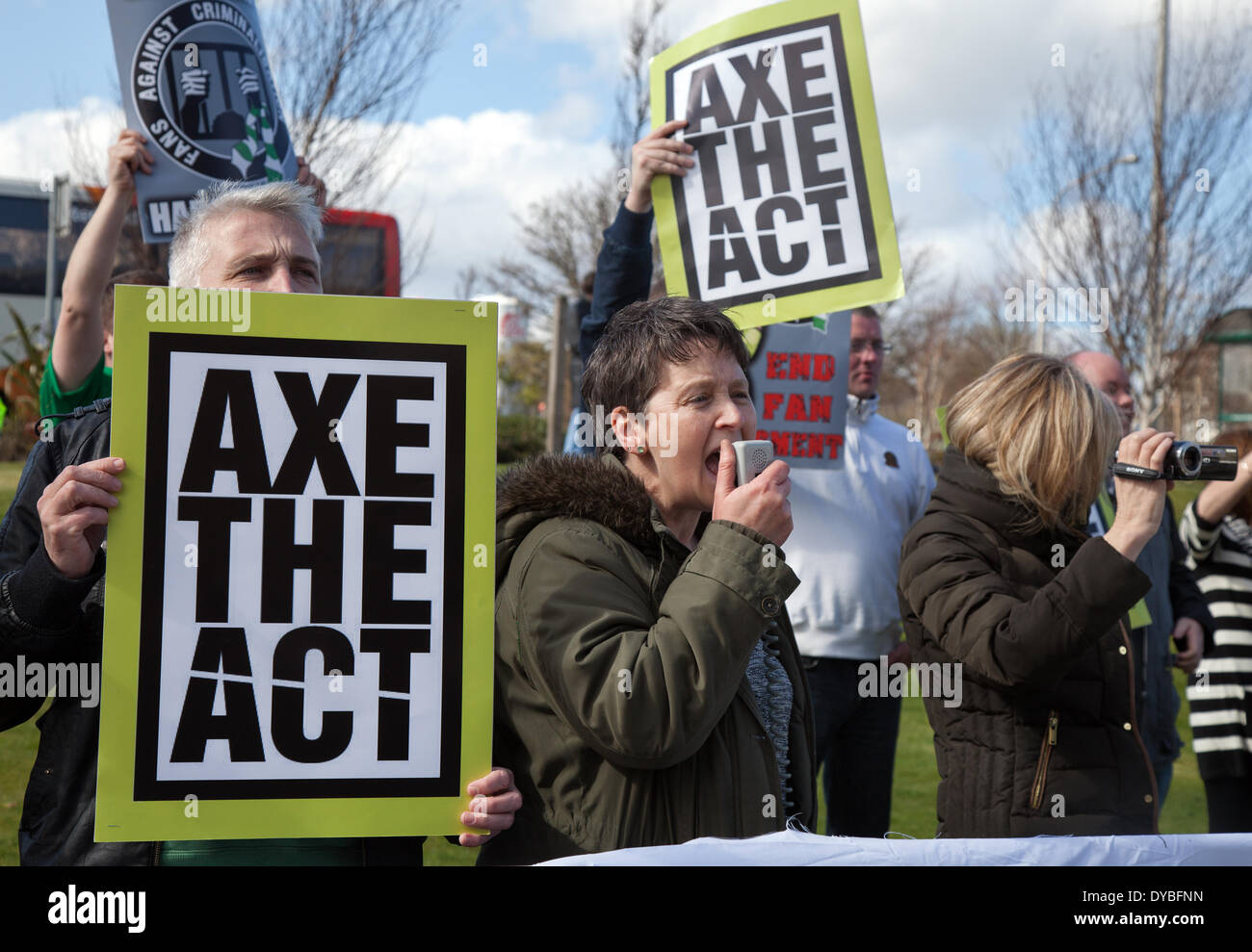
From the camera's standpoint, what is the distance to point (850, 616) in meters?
4.12

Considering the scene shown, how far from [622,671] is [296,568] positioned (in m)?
0.52

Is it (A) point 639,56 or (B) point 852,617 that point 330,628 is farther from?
(A) point 639,56

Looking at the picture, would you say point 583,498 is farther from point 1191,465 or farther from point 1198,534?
point 1198,534

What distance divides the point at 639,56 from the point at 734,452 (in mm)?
9234

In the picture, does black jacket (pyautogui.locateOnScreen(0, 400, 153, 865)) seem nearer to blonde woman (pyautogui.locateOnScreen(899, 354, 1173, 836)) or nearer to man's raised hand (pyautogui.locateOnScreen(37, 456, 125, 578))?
man's raised hand (pyautogui.locateOnScreen(37, 456, 125, 578))

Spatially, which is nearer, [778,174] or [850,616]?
[778,174]

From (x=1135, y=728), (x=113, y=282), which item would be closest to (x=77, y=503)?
(x=113, y=282)

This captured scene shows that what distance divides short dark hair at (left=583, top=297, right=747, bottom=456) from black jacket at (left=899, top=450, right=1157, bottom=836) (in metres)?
0.85

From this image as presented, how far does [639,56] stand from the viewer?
10.5m

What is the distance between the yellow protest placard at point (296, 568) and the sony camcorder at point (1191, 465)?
156 cm

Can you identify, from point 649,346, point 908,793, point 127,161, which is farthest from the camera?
point 908,793

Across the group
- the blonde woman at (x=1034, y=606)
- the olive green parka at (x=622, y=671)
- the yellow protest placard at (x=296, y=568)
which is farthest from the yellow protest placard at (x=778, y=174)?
the yellow protest placard at (x=296, y=568)

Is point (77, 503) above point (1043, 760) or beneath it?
above
